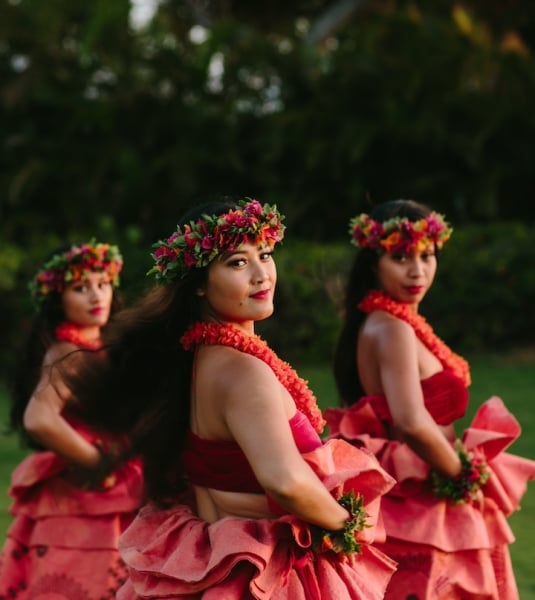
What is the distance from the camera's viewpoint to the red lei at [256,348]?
9.98 feet

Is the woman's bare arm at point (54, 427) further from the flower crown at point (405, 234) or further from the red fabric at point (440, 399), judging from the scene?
the flower crown at point (405, 234)

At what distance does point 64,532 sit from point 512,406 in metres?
5.88

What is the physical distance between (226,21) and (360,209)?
3.33 m

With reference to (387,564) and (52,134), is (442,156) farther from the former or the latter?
(387,564)

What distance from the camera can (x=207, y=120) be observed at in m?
15.7

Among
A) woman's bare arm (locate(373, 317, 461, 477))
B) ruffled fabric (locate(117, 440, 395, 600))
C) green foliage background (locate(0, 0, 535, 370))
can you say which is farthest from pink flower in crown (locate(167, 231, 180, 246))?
green foliage background (locate(0, 0, 535, 370))

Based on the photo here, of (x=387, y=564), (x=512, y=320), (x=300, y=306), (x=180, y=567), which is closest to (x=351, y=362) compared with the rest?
(x=387, y=564)

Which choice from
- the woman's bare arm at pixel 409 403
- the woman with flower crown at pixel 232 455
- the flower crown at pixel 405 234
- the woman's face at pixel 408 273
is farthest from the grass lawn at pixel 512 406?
the woman with flower crown at pixel 232 455

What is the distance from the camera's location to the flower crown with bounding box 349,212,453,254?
429 centimetres

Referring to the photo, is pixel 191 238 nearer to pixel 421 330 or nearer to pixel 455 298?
pixel 421 330

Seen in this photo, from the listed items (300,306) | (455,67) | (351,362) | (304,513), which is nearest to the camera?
(304,513)

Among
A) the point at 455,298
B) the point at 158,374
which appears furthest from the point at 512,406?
the point at 158,374

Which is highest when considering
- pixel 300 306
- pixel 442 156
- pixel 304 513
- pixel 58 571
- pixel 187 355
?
pixel 442 156

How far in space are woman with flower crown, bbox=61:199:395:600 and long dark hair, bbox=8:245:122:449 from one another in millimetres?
1728
